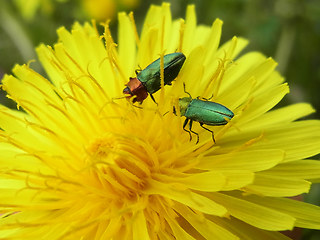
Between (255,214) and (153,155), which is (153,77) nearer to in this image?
(153,155)

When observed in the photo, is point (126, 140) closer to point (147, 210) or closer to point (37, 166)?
point (147, 210)

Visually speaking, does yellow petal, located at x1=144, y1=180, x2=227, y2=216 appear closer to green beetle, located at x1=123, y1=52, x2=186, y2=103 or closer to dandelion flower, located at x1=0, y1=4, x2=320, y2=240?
dandelion flower, located at x1=0, y1=4, x2=320, y2=240

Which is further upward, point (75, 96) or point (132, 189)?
point (75, 96)

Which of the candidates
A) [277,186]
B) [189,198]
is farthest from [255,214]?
[189,198]

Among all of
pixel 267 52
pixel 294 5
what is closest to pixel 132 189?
pixel 294 5

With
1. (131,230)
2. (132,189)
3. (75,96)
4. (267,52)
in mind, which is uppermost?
(267,52)

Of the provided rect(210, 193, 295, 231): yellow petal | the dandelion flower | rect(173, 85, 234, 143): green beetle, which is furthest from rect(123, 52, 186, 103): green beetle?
rect(210, 193, 295, 231): yellow petal

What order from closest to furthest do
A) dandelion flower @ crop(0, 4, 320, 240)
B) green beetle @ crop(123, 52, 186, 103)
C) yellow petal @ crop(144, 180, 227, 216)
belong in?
yellow petal @ crop(144, 180, 227, 216) < dandelion flower @ crop(0, 4, 320, 240) < green beetle @ crop(123, 52, 186, 103)
